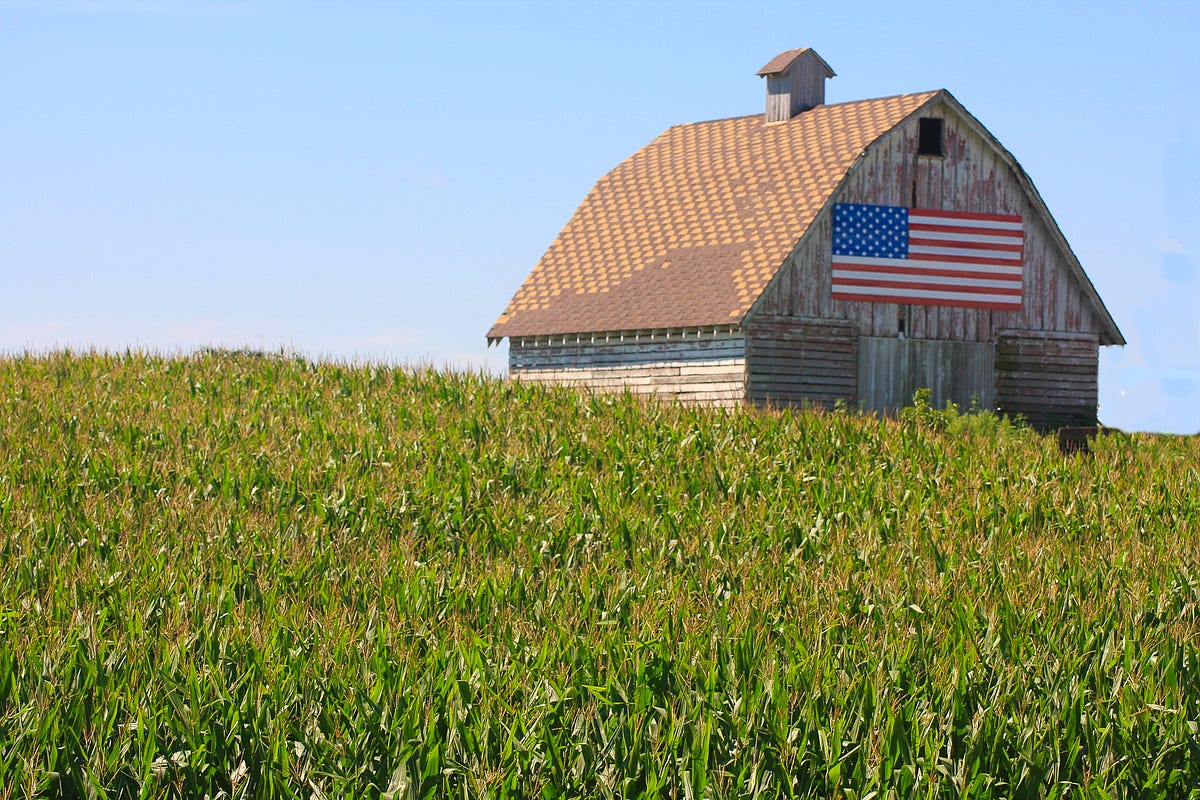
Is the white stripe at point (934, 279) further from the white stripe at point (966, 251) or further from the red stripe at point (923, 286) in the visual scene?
the white stripe at point (966, 251)

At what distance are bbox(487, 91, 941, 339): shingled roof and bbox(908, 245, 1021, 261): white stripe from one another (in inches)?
83.8

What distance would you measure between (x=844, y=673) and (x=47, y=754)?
3946mm

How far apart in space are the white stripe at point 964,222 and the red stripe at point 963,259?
60 centimetres

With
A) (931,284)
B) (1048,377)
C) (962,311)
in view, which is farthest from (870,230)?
(1048,377)

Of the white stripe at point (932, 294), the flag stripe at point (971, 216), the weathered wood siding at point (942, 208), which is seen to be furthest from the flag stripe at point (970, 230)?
the white stripe at point (932, 294)

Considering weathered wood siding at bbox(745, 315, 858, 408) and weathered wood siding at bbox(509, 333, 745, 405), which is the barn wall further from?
weathered wood siding at bbox(509, 333, 745, 405)

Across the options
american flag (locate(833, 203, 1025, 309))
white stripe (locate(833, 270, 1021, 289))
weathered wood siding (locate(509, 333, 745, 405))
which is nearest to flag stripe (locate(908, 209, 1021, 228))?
american flag (locate(833, 203, 1025, 309))

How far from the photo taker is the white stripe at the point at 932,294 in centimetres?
2495

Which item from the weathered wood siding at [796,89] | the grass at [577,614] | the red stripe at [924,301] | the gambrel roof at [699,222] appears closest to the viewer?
the grass at [577,614]

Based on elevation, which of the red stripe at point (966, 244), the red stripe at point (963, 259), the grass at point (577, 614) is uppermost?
the red stripe at point (966, 244)

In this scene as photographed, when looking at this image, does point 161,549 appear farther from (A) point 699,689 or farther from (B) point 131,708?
(A) point 699,689

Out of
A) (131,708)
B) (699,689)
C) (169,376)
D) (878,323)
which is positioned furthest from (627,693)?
(878,323)

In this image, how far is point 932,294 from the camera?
25.3m

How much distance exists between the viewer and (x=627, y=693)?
6.81 m
